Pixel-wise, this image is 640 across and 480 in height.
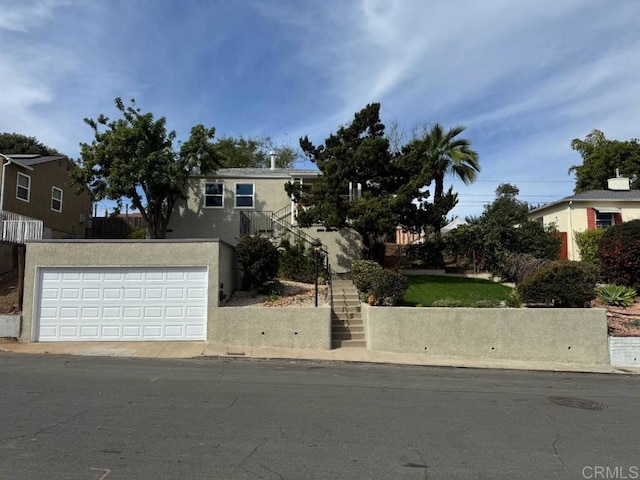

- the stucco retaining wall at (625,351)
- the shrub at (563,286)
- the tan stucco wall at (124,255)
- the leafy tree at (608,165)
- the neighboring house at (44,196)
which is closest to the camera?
the stucco retaining wall at (625,351)

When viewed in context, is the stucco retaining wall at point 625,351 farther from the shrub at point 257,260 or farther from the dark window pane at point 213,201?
the dark window pane at point 213,201

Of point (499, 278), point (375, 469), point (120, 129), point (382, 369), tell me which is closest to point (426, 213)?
point (499, 278)

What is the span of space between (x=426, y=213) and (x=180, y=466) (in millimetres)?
15509

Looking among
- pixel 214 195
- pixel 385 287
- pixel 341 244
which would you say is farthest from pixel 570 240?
pixel 214 195

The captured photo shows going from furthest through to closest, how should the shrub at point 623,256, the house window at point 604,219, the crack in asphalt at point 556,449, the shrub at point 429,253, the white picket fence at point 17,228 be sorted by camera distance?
the house window at point 604,219, the shrub at point 429,253, the white picket fence at point 17,228, the shrub at point 623,256, the crack in asphalt at point 556,449

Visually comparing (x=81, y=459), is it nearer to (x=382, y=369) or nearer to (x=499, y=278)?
(x=382, y=369)

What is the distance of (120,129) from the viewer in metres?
20.3

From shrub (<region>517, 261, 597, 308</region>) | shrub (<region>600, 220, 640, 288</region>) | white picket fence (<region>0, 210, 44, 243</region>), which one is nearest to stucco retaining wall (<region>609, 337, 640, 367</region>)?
shrub (<region>517, 261, 597, 308</region>)

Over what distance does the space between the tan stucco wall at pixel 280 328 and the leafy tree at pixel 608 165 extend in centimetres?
3062

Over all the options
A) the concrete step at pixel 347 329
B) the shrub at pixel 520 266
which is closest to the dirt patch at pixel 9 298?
the concrete step at pixel 347 329

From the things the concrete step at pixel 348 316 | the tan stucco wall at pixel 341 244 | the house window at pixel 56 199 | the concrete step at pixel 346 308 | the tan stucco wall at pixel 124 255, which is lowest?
the concrete step at pixel 348 316

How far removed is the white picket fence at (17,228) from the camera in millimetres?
19438

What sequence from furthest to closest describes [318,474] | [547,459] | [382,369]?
1. [382,369]
2. [547,459]
3. [318,474]

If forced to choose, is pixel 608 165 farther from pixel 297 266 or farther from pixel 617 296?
pixel 297 266
